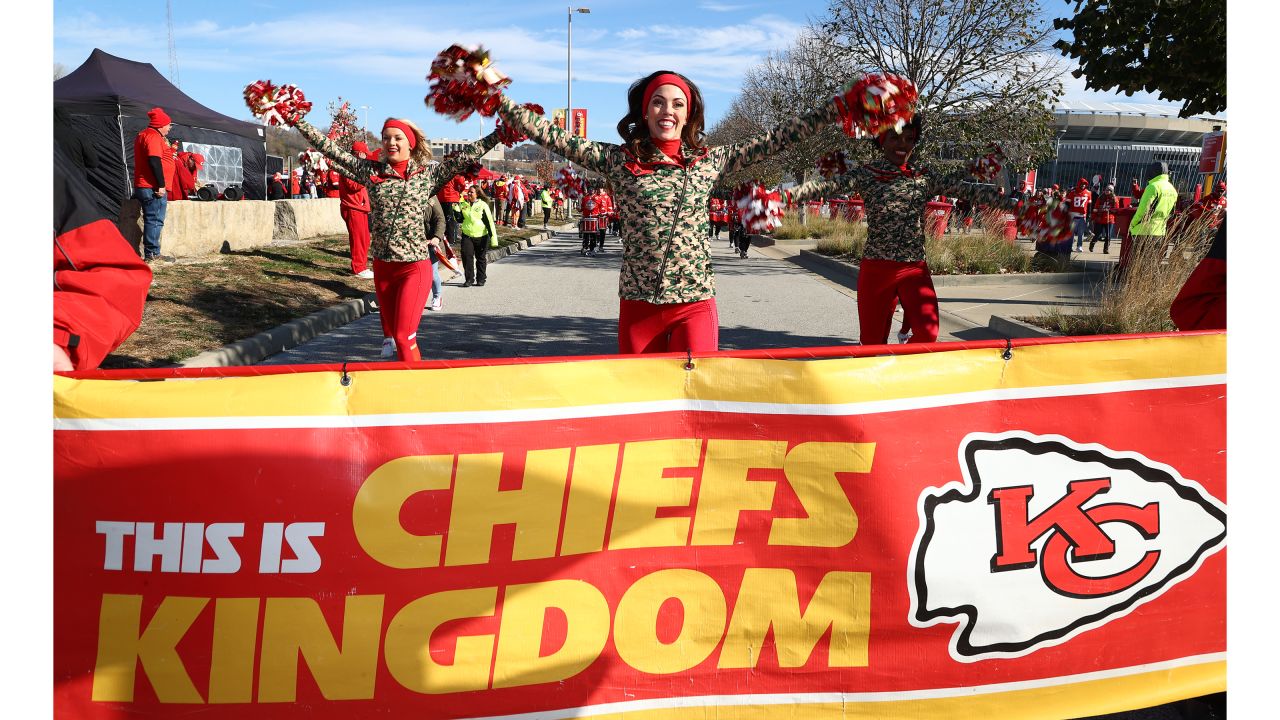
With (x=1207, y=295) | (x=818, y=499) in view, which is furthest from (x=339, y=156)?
(x=1207, y=295)

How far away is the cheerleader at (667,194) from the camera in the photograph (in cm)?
408

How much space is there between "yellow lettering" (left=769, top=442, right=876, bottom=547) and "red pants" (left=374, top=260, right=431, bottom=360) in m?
4.15

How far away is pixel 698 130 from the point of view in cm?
420

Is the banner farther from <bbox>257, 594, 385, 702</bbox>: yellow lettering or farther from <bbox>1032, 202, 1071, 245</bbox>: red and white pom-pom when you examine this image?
<bbox>1032, 202, 1071, 245</bbox>: red and white pom-pom

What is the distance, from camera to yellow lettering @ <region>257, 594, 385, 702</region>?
235 cm

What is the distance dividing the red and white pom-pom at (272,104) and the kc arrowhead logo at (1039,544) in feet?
22.4

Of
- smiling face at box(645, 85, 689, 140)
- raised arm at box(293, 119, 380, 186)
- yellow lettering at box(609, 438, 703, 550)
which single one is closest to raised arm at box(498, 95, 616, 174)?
smiling face at box(645, 85, 689, 140)

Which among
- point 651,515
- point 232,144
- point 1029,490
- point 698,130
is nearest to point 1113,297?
point 698,130

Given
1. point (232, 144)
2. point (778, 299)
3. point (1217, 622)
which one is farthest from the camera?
point (232, 144)

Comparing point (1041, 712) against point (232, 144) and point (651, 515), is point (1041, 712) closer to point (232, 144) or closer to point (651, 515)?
point (651, 515)

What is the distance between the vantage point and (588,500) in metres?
2.53

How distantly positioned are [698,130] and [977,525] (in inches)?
90.1

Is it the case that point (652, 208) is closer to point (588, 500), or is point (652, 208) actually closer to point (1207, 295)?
point (588, 500)

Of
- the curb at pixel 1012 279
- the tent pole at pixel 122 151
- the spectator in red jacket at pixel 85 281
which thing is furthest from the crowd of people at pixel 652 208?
the tent pole at pixel 122 151
